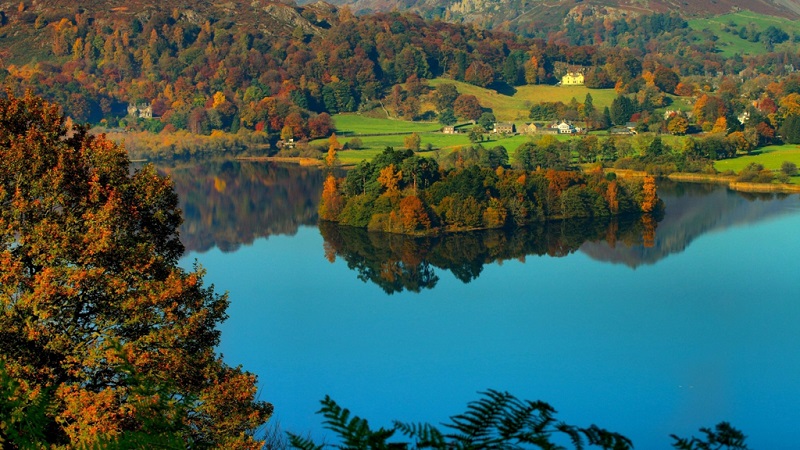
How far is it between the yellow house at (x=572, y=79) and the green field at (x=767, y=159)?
18.6 metres

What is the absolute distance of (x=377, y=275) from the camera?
19.2 metres

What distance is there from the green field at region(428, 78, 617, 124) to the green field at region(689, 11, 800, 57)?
2977cm

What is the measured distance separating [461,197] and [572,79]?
32417mm

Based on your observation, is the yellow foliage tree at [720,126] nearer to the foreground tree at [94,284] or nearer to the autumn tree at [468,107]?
the autumn tree at [468,107]

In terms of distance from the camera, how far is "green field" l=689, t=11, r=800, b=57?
78.5m

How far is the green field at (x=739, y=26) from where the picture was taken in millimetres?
78494

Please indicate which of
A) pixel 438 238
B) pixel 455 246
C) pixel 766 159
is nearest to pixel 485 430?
pixel 455 246

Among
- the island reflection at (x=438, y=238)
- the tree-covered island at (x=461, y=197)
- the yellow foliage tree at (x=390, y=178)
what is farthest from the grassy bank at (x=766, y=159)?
the yellow foliage tree at (x=390, y=178)

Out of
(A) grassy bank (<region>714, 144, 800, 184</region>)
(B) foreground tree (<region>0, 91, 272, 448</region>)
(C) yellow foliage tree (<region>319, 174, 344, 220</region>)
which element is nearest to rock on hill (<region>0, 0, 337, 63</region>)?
(A) grassy bank (<region>714, 144, 800, 184</region>)

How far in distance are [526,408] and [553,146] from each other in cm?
3141

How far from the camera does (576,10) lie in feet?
310


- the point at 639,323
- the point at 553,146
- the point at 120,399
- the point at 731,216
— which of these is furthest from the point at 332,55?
the point at 120,399

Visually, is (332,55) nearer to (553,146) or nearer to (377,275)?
(553,146)

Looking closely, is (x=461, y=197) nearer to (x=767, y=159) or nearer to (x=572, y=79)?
(x=767, y=159)
